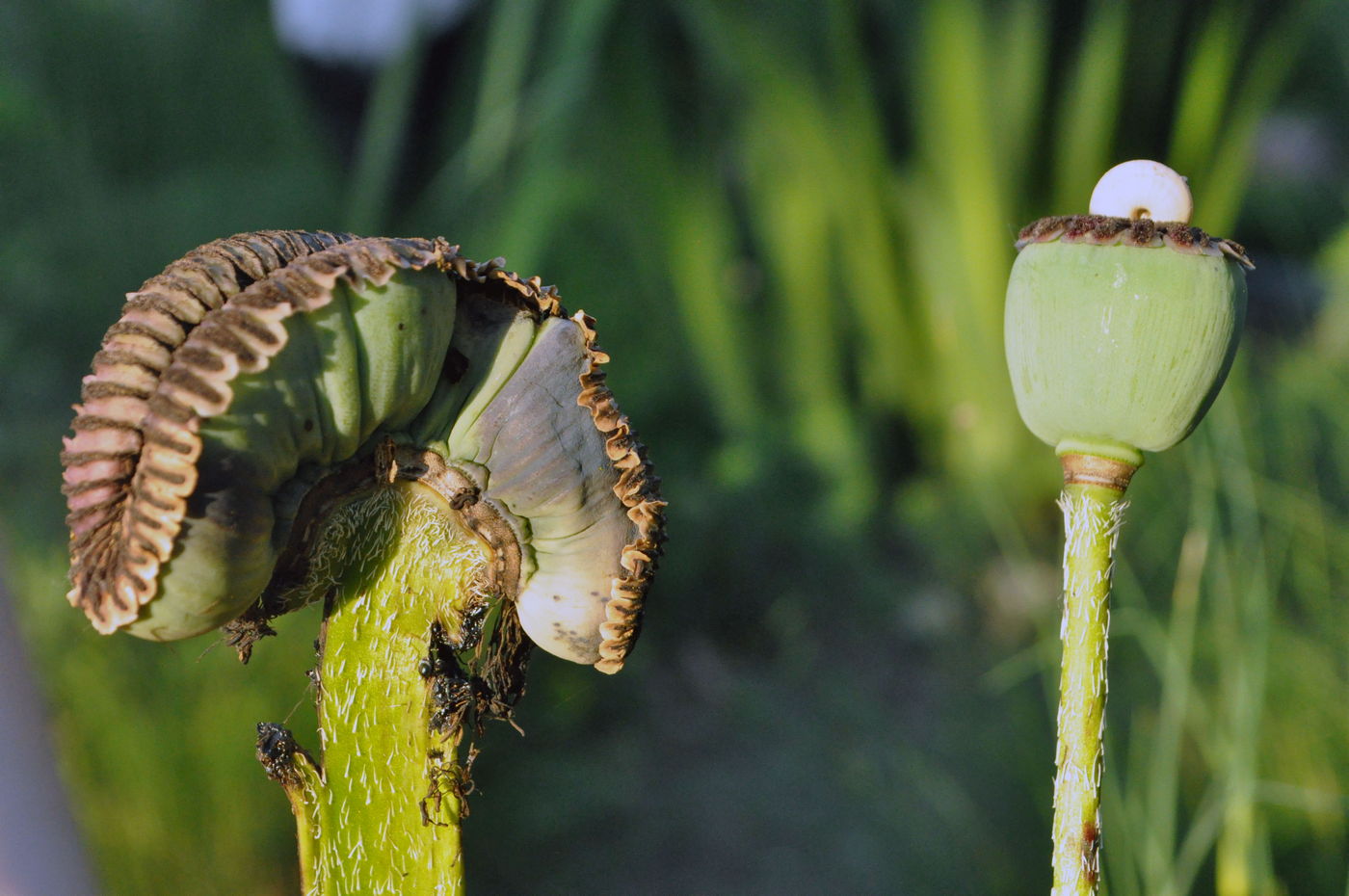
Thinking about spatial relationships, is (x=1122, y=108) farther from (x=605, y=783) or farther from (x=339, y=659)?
(x=339, y=659)

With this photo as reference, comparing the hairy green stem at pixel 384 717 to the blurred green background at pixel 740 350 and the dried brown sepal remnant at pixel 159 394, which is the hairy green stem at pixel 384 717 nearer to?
the dried brown sepal remnant at pixel 159 394

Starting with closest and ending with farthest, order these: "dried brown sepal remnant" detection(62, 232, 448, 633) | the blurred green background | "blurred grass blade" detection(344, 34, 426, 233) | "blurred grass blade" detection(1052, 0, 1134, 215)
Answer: "dried brown sepal remnant" detection(62, 232, 448, 633)
the blurred green background
"blurred grass blade" detection(344, 34, 426, 233)
"blurred grass blade" detection(1052, 0, 1134, 215)

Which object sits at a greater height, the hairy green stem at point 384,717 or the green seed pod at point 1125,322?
the green seed pod at point 1125,322

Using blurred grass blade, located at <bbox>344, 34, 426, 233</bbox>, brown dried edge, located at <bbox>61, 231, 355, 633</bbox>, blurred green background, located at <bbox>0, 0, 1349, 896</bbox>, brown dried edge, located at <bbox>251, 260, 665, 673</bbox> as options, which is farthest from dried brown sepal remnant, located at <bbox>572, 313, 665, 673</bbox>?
blurred grass blade, located at <bbox>344, 34, 426, 233</bbox>

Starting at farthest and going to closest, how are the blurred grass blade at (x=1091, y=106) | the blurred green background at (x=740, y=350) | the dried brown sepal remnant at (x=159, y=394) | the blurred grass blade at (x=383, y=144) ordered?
Answer: the blurred grass blade at (x=1091, y=106) → the blurred grass blade at (x=383, y=144) → the blurred green background at (x=740, y=350) → the dried brown sepal remnant at (x=159, y=394)

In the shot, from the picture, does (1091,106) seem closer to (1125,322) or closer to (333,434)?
(1125,322)

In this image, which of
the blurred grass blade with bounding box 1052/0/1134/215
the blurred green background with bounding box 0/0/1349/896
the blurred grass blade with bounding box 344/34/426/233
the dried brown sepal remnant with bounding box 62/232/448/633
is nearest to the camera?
the dried brown sepal remnant with bounding box 62/232/448/633

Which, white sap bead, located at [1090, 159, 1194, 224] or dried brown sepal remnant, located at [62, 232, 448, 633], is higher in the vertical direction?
white sap bead, located at [1090, 159, 1194, 224]

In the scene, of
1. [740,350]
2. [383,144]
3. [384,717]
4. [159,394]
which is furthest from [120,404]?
[740,350]

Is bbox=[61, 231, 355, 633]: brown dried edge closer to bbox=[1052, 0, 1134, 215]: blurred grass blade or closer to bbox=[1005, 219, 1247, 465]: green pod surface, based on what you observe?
bbox=[1005, 219, 1247, 465]: green pod surface

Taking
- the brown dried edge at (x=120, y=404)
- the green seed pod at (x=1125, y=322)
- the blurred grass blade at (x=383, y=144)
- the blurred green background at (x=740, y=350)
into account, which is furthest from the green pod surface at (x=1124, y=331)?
the blurred grass blade at (x=383, y=144)
